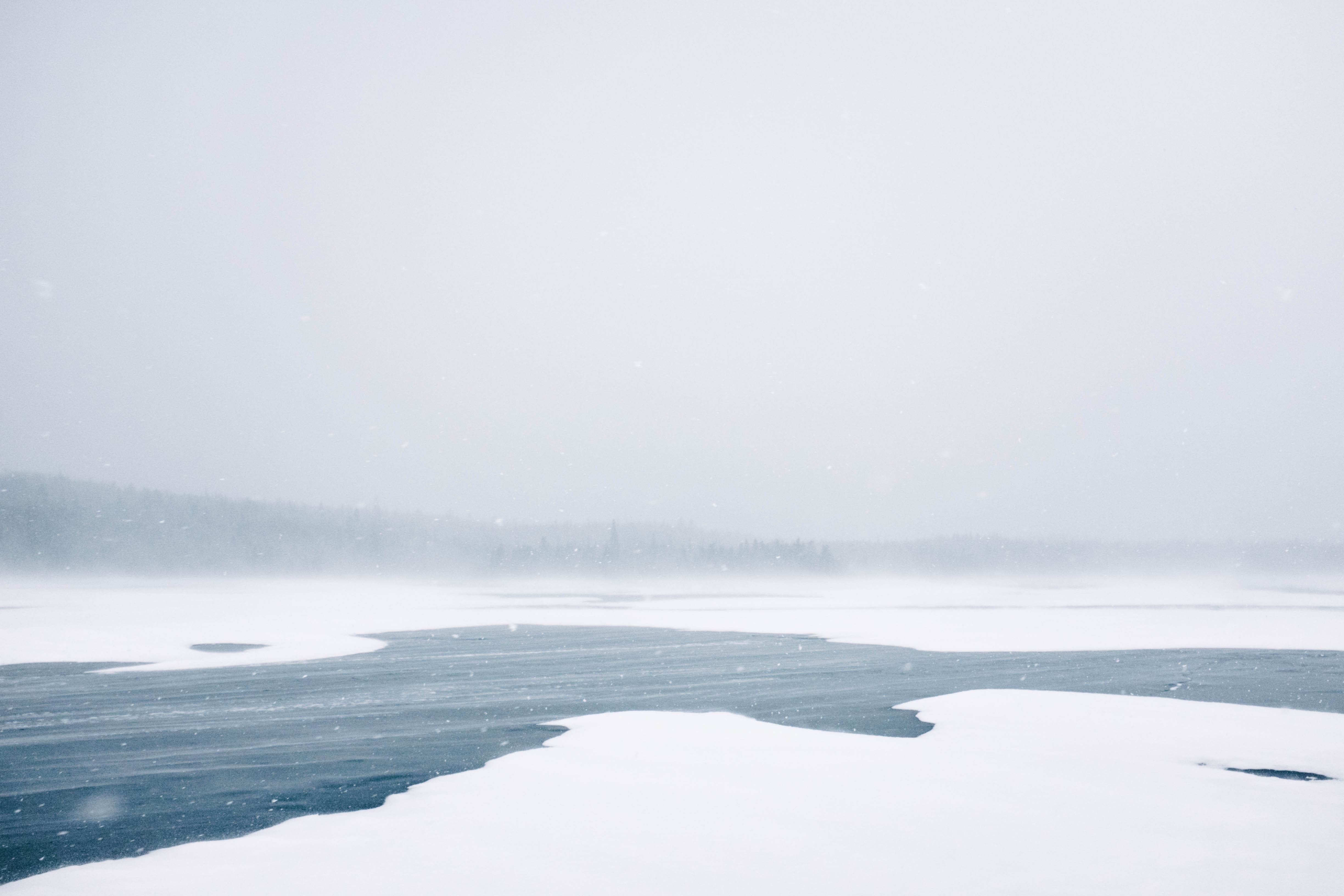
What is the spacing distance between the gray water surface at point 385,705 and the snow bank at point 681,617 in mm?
3113

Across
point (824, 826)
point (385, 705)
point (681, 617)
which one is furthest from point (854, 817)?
point (681, 617)

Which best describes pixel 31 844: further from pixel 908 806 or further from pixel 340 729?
pixel 908 806

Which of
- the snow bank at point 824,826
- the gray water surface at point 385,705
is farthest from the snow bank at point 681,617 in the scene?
the snow bank at point 824,826

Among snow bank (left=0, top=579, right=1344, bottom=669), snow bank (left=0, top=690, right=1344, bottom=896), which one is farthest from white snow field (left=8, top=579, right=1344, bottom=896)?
snow bank (left=0, top=579, right=1344, bottom=669)

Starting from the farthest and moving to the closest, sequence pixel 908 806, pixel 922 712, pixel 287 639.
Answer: pixel 287 639, pixel 922 712, pixel 908 806

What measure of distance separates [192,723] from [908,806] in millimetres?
11281

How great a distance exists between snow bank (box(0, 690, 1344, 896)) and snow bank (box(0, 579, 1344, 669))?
605 inches

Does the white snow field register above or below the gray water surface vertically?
above

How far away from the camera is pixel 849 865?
755cm

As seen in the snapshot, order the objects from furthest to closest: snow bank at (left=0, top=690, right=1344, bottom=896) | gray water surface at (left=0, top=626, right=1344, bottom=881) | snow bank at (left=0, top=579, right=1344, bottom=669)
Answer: snow bank at (left=0, top=579, right=1344, bottom=669) < gray water surface at (left=0, top=626, right=1344, bottom=881) < snow bank at (left=0, top=690, right=1344, bottom=896)

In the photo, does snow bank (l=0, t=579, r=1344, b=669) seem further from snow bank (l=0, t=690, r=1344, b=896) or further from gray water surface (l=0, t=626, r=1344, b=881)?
snow bank (l=0, t=690, r=1344, b=896)

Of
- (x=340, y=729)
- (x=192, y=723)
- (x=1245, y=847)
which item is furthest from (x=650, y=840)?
(x=192, y=723)

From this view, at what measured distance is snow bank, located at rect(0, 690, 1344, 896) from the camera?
7.15m

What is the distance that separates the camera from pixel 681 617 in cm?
4559
